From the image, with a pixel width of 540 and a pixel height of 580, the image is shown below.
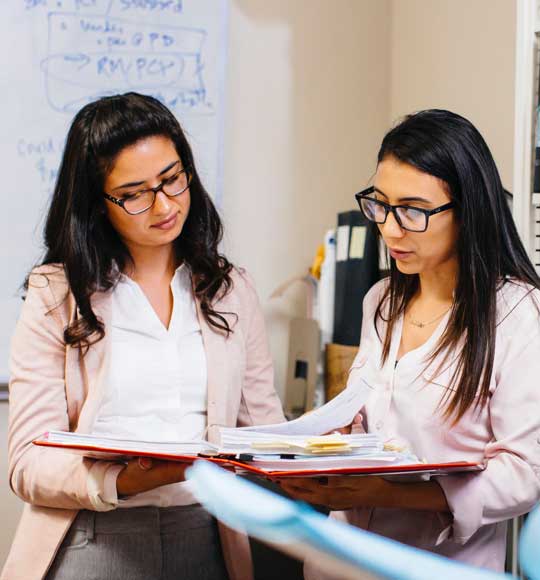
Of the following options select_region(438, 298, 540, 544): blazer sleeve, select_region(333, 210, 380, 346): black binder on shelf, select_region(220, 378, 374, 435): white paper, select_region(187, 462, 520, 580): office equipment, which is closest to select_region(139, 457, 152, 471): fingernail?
Answer: select_region(220, 378, 374, 435): white paper

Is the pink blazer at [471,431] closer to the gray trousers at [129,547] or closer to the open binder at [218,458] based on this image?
the open binder at [218,458]

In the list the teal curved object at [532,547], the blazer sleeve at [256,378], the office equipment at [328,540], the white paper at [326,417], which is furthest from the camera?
the blazer sleeve at [256,378]

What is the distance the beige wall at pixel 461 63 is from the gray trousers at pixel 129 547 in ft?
3.95

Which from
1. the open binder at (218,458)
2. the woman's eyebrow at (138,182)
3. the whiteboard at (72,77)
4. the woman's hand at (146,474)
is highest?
the whiteboard at (72,77)

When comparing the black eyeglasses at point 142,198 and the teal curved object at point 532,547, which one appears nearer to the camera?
the teal curved object at point 532,547

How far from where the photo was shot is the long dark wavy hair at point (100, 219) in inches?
57.6

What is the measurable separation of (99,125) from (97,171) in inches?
3.4

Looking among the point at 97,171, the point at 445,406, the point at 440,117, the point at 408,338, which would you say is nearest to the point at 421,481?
the point at 445,406

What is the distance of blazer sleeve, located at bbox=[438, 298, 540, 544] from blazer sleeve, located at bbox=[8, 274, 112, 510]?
569mm

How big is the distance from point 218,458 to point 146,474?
0.25m

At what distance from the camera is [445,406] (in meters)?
1.22

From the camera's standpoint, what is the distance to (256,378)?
1.59 meters

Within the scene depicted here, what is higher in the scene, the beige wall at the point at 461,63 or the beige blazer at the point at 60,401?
the beige wall at the point at 461,63

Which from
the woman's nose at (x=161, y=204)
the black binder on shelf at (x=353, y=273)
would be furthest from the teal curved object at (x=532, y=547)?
the black binder on shelf at (x=353, y=273)
